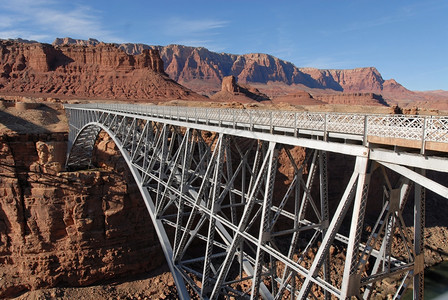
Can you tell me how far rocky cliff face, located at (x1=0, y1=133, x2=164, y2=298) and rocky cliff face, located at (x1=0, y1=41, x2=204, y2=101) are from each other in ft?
142

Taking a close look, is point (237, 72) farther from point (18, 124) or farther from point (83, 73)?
point (18, 124)

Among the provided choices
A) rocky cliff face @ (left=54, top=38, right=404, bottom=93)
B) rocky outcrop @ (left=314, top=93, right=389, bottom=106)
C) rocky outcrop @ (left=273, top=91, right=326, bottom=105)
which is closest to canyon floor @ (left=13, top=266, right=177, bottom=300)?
rocky outcrop @ (left=273, top=91, right=326, bottom=105)

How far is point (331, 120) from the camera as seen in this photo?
691 centimetres

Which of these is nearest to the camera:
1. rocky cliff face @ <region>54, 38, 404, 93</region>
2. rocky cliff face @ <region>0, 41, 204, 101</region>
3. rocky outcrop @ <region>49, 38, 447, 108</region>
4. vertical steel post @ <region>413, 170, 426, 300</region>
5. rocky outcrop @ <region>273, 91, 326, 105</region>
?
vertical steel post @ <region>413, 170, 426, 300</region>

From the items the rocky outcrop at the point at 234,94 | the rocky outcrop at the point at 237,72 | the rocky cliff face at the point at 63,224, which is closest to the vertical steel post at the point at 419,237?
the rocky cliff face at the point at 63,224

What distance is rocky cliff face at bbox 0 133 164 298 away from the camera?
21594mm

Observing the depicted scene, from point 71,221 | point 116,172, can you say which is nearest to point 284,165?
point 116,172

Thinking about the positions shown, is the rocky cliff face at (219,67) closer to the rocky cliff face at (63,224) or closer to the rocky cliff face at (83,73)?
the rocky cliff face at (83,73)

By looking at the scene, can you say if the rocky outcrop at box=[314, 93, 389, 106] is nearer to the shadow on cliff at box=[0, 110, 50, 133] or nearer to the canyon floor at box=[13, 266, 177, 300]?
the shadow on cliff at box=[0, 110, 50, 133]

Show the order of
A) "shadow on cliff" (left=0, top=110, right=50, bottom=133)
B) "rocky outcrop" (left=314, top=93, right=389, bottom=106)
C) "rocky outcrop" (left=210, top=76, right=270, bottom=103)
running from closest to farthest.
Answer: "shadow on cliff" (left=0, top=110, right=50, bottom=133) < "rocky outcrop" (left=210, top=76, right=270, bottom=103) < "rocky outcrop" (left=314, top=93, right=389, bottom=106)

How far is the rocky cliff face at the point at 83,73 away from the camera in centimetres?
6609

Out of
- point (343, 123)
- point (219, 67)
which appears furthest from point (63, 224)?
point (219, 67)

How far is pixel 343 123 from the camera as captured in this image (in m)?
6.28

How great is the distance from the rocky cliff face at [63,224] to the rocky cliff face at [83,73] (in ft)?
142
